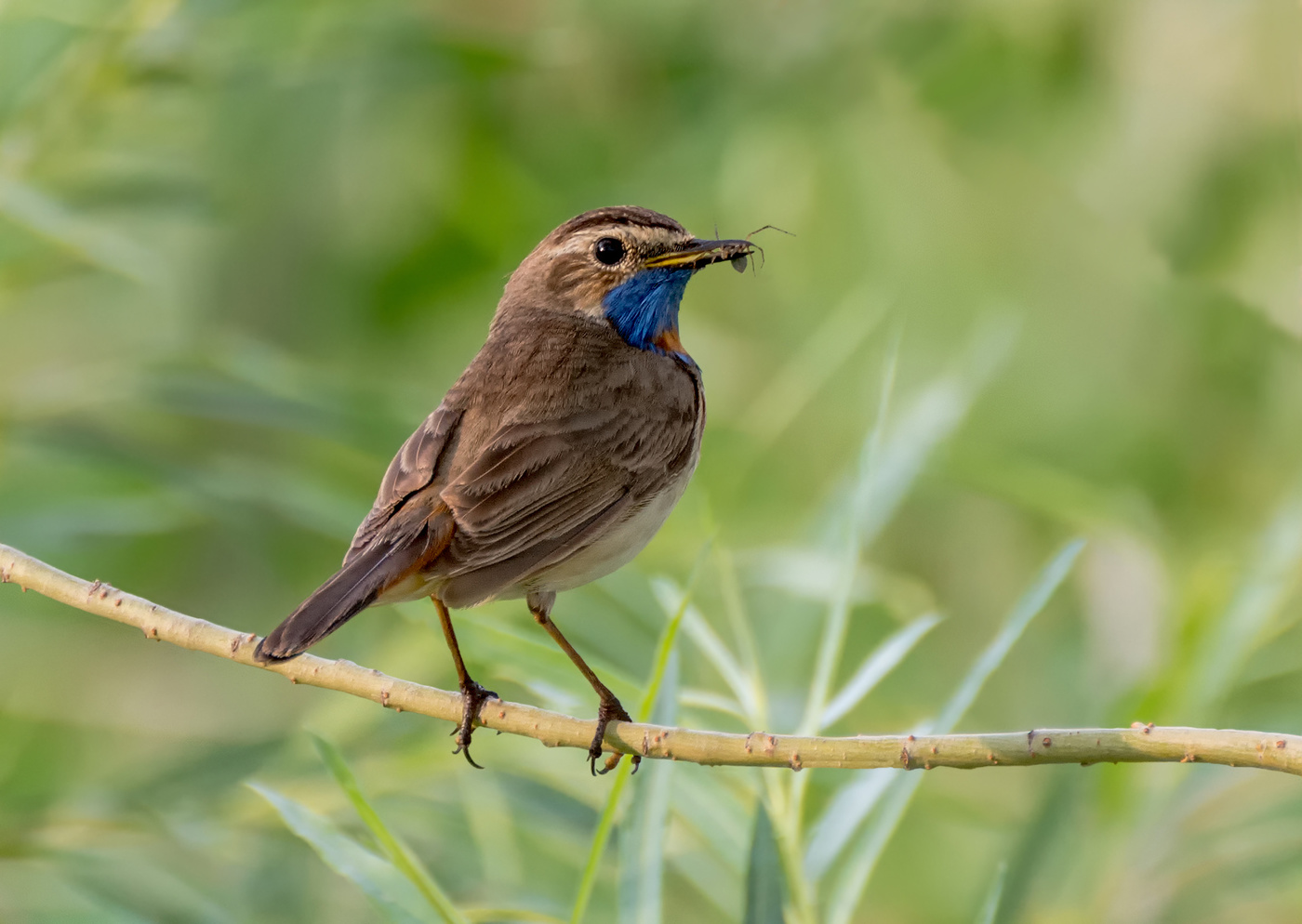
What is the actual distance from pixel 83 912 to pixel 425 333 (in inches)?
101

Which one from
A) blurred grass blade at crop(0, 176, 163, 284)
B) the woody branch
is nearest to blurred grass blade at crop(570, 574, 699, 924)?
the woody branch

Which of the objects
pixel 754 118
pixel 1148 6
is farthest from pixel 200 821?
pixel 1148 6

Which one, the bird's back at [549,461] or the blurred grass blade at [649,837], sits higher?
the bird's back at [549,461]

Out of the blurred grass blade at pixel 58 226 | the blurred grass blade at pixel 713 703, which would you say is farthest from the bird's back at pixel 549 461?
the blurred grass blade at pixel 58 226

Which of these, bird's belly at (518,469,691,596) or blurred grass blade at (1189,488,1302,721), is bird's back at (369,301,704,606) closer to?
bird's belly at (518,469,691,596)

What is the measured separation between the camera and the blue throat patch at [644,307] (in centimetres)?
368

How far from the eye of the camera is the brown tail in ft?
7.99

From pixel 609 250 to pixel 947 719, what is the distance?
142 cm

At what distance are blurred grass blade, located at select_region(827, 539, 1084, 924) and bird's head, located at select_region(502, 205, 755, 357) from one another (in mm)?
1066

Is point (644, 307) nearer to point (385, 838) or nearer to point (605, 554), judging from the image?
point (605, 554)

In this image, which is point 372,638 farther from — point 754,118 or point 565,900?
point 754,118

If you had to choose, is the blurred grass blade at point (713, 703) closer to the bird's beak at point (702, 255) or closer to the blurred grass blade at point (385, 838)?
the blurred grass blade at point (385, 838)

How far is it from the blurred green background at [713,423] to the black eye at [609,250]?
730 mm

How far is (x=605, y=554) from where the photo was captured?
10.7 ft
